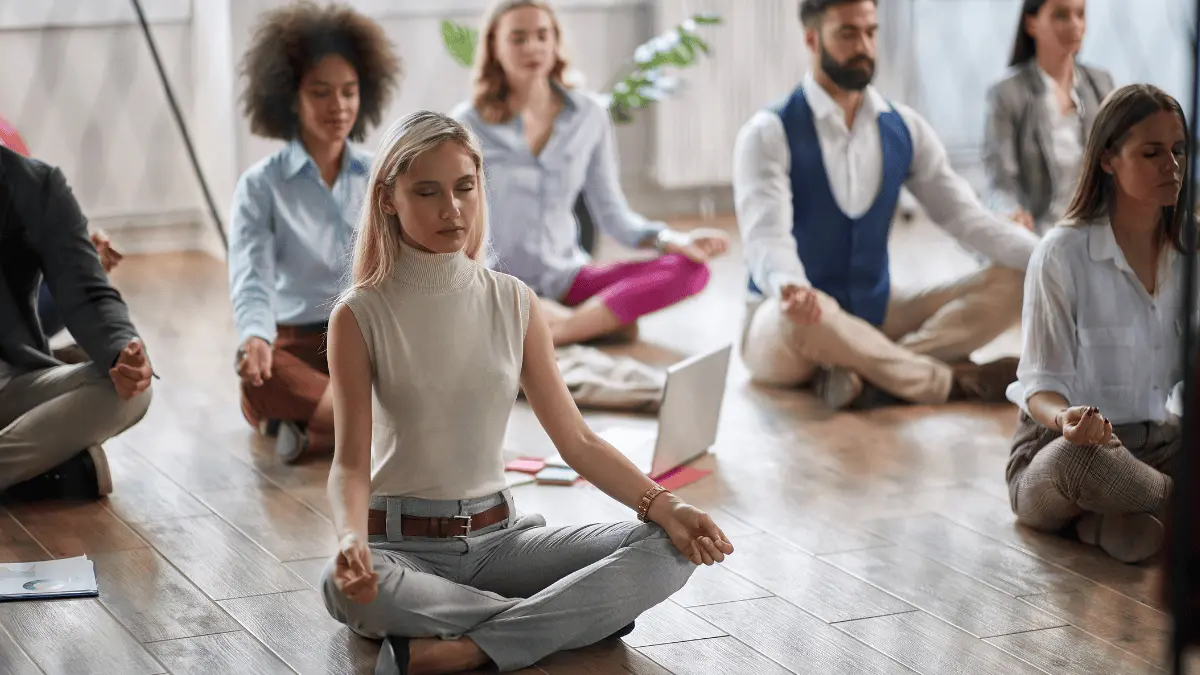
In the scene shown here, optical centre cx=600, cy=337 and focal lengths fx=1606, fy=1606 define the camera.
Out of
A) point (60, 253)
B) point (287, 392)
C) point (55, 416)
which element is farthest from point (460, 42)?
point (55, 416)

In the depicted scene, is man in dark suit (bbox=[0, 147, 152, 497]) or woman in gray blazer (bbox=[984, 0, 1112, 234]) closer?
man in dark suit (bbox=[0, 147, 152, 497])

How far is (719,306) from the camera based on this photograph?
4898 millimetres

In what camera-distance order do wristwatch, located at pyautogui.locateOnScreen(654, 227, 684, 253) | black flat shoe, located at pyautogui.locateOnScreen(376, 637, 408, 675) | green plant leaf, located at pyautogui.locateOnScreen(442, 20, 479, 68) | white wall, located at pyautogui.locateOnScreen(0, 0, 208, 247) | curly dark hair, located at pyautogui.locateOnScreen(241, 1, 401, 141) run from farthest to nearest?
white wall, located at pyautogui.locateOnScreen(0, 0, 208, 247), green plant leaf, located at pyautogui.locateOnScreen(442, 20, 479, 68), wristwatch, located at pyautogui.locateOnScreen(654, 227, 684, 253), curly dark hair, located at pyautogui.locateOnScreen(241, 1, 401, 141), black flat shoe, located at pyautogui.locateOnScreen(376, 637, 408, 675)

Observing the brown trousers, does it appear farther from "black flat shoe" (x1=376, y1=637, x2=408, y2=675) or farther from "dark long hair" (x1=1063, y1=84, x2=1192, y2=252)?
"dark long hair" (x1=1063, y1=84, x2=1192, y2=252)

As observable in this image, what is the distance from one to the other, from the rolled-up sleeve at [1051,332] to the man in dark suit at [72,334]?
5.03ft

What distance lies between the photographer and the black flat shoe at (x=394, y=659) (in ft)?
6.77

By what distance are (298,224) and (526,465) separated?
29.0 inches

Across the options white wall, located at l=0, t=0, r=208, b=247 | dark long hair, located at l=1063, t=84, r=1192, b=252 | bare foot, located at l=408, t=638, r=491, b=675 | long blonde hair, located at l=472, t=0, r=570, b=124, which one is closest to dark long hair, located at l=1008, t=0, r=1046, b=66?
long blonde hair, located at l=472, t=0, r=570, b=124

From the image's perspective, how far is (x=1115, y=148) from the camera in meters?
2.60

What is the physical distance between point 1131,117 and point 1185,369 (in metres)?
1.13

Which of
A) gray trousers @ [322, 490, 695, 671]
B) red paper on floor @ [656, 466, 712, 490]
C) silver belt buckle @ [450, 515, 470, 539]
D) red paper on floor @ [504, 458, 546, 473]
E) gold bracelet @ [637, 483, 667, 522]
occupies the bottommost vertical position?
red paper on floor @ [656, 466, 712, 490]

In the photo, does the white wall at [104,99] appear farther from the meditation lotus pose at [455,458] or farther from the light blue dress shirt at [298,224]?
the meditation lotus pose at [455,458]

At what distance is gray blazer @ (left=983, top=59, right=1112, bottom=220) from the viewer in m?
4.18

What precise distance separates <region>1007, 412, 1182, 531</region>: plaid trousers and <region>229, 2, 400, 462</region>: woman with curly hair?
1.36m
